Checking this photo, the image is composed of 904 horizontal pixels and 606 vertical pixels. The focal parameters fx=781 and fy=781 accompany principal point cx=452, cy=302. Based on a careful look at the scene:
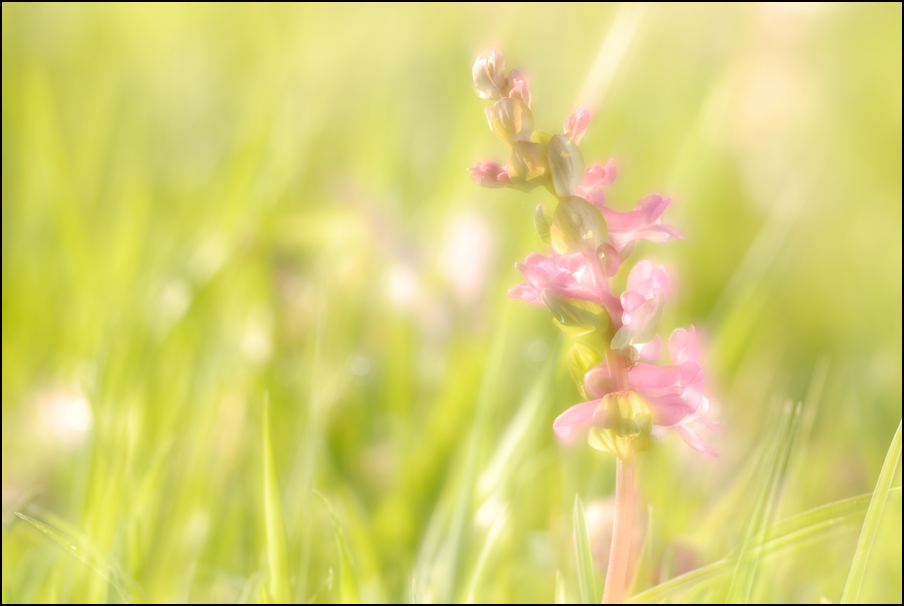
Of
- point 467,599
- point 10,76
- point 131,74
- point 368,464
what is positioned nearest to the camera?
point 467,599

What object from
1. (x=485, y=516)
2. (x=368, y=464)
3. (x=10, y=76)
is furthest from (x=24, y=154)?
(x=485, y=516)

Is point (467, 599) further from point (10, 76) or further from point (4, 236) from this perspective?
point (10, 76)

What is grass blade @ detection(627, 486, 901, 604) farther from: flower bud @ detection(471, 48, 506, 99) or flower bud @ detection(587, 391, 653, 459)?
flower bud @ detection(471, 48, 506, 99)

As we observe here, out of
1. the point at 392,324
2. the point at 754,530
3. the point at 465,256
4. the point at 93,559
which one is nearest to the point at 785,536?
the point at 754,530

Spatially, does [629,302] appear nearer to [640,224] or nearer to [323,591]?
[640,224]

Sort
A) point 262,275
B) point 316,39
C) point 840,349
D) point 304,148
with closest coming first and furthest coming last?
point 262,275 < point 840,349 < point 304,148 < point 316,39

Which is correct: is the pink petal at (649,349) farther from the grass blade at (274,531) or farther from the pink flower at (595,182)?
the grass blade at (274,531)
